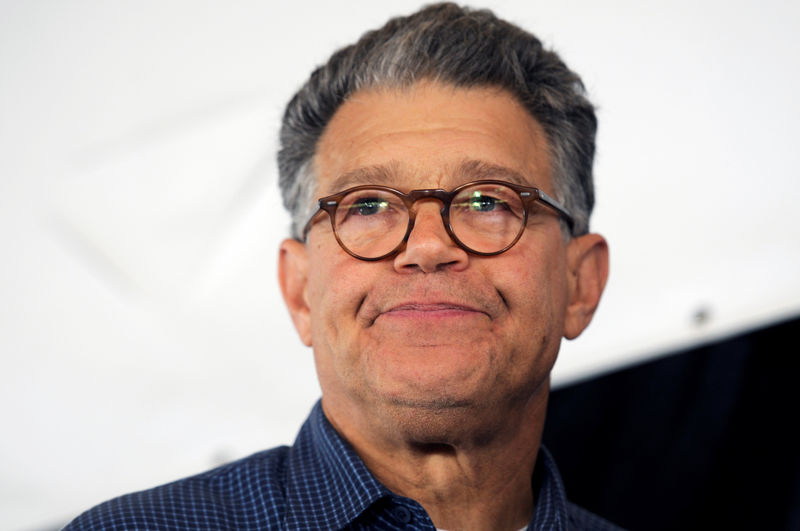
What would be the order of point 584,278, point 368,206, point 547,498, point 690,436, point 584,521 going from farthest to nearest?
point 690,436
point 584,521
point 584,278
point 547,498
point 368,206

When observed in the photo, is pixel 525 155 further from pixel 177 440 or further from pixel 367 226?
pixel 177 440

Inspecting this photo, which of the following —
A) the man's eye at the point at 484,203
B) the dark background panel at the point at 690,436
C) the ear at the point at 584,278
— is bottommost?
the dark background panel at the point at 690,436

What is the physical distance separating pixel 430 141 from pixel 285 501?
660 millimetres

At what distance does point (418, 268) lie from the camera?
1.53 meters

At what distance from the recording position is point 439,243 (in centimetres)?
152

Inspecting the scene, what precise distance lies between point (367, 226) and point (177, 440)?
116 centimetres

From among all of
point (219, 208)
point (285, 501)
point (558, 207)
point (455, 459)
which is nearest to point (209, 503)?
point (285, 501)

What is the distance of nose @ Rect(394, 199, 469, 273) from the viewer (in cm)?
151

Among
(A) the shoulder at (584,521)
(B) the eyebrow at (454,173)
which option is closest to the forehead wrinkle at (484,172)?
(B) the eyebrow at (454,173)

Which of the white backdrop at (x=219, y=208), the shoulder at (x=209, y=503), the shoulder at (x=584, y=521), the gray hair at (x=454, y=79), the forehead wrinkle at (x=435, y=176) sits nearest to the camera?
the shoulder at (x=209, y=503)

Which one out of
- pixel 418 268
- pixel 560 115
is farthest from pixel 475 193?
pixel 560 115

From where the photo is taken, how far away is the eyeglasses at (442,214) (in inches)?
61.4

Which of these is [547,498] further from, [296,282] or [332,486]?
[296,282]

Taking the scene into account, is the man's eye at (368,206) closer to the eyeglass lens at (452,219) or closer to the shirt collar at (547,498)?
the eyeglass lens at (452,219)
